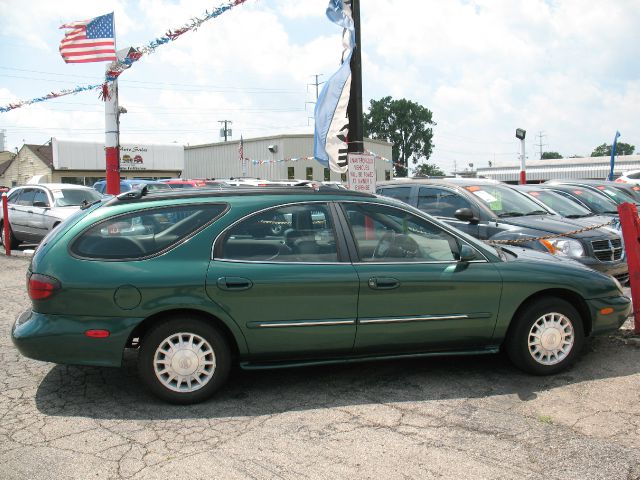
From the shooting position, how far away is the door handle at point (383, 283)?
4438mm

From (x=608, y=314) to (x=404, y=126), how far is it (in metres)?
85.1

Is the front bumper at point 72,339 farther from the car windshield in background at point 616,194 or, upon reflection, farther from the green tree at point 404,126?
the green tree at point 404,126

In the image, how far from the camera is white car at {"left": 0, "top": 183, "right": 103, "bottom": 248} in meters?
13.2

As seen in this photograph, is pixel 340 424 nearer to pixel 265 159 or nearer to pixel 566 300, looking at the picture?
pixel 566 300

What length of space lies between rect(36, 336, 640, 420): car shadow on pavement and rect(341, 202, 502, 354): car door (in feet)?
1.06

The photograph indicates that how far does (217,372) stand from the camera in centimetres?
429

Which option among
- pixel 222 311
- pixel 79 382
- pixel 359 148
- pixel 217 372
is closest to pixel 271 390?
pixel 217 372

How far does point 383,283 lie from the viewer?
14.6 feet

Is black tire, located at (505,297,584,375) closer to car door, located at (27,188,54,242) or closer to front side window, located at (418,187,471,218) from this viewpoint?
front side window, located at (418,187,471,218)

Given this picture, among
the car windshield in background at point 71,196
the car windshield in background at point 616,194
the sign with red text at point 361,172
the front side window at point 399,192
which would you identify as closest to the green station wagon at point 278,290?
the sign with red text at point 361,172

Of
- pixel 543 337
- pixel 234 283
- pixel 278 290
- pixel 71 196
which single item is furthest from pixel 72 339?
pixel 71 196

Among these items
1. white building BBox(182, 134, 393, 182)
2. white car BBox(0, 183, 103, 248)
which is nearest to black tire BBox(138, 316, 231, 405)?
white car BBox(0, 183, 103, 248)

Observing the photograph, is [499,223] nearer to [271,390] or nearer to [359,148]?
[359,148]

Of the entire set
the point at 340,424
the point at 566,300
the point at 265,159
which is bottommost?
the point at 340,424
